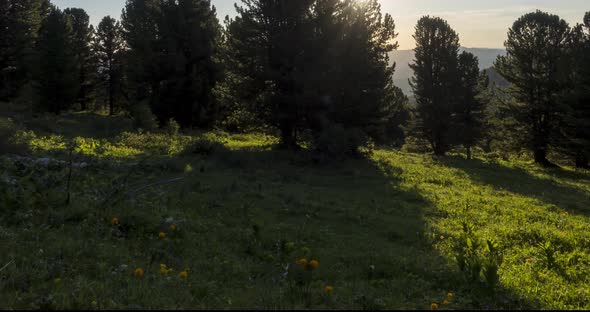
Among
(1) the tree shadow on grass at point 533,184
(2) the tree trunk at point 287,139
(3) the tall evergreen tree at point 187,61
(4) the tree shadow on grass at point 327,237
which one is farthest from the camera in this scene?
(3) the tall evergreen tree at point 187,61

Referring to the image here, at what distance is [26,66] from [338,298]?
4371 centimetres

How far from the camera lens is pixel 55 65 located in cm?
3572

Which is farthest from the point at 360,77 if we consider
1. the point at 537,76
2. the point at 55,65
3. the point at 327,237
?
the point at 55,65

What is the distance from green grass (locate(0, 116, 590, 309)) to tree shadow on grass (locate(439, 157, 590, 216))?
45cm

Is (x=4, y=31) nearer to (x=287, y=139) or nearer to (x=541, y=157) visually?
(x=287, y=139)

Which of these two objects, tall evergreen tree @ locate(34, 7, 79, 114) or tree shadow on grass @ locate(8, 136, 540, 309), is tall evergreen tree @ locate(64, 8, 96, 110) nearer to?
tall evergreen tree @ locate(34, 7, 79, 114)

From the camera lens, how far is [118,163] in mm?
14984

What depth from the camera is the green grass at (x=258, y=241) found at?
18.0ft

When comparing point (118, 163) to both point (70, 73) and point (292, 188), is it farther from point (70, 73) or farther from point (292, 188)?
point (70, 73)

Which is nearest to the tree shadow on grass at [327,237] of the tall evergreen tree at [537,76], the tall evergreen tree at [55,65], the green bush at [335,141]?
the green bush at [335,141]

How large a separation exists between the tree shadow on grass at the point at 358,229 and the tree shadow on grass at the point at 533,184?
5.53 meters

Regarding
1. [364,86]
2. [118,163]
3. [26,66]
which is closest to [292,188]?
[118,163]

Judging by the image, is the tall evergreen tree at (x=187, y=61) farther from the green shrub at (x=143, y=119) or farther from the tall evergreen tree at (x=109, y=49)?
the tall evergreen tree at (x=109, y=49)

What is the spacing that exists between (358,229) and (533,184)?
638 inches
